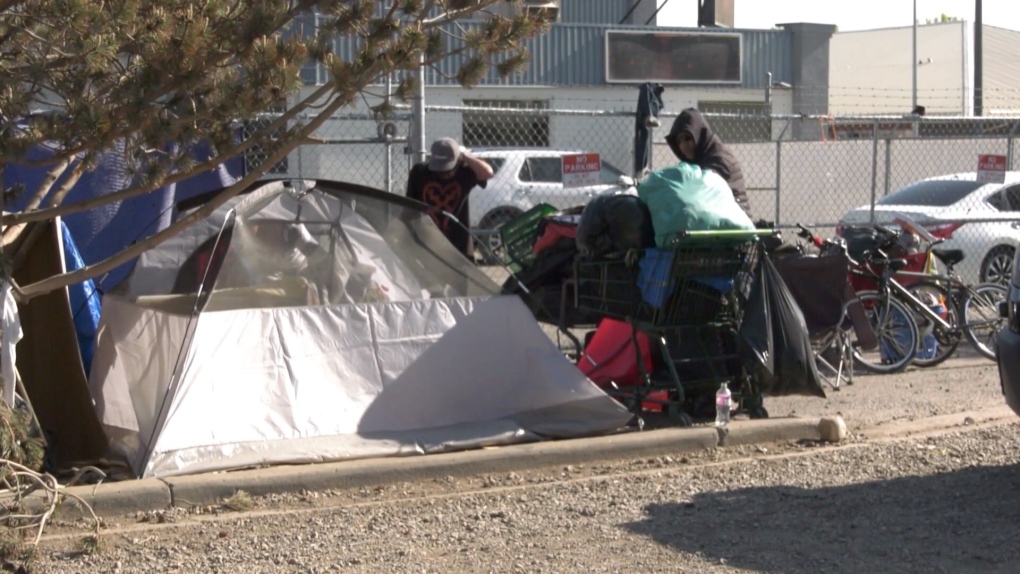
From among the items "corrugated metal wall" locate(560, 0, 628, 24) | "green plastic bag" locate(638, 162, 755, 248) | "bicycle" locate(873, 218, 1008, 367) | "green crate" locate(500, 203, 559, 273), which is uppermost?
"corrugated metal wall" locate(560, 0, 628, 24)

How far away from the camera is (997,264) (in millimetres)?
14047

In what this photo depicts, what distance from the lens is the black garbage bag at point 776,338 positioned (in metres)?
7.17

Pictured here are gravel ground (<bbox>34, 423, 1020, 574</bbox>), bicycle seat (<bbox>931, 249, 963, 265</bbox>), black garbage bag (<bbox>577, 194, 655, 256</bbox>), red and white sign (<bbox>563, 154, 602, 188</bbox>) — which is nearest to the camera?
gravel ground (<bbox>34, 423, 1020, 574</bbox>)

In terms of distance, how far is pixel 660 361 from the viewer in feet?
25.2

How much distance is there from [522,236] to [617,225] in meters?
1.41

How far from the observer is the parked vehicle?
574 cm

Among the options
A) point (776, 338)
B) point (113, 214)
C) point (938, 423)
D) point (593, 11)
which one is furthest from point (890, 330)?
point (593, 11)

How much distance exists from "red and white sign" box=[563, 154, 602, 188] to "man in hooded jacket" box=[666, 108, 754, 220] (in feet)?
3.96

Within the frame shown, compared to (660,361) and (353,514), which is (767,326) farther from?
(353,514)

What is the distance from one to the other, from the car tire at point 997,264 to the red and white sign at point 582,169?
616cm

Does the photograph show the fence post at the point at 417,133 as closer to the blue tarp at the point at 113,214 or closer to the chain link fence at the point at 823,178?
the blue tarp at the point at 113,214

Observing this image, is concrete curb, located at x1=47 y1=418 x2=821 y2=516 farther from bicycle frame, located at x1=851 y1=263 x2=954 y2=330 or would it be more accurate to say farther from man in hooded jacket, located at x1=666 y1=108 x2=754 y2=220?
bicycle frame, located at x1=851 y1=263 x2=954 y2=330

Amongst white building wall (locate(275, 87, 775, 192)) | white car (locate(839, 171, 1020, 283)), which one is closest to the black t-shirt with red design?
white building wall (locate(275, 87, 775, 192))

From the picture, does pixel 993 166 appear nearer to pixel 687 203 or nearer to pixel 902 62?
pixel 687 203
